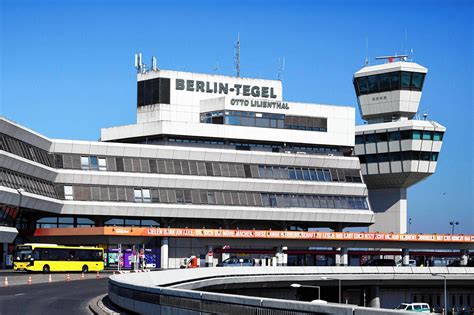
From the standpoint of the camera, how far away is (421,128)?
131625 millimetres

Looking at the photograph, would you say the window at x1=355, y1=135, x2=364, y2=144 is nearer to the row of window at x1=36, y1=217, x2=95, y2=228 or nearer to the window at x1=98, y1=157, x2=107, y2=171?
the window at x1=98, y1=157, x2=107, y2=171

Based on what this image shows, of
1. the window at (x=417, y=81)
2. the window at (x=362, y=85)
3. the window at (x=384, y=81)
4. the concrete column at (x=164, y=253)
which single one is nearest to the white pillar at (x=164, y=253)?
the concrete column at (x=164, y=253)

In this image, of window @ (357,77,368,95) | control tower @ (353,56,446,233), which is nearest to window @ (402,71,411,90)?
control tower @ (353,56,446,233)

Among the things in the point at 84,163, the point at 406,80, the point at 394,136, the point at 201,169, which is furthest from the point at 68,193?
the point at 406,80

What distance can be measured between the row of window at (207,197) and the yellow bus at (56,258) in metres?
13.7

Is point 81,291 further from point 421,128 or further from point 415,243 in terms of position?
point 421,128

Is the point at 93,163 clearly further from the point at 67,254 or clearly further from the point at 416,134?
the point at 416,134

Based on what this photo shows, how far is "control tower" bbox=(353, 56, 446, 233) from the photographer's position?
433 ft

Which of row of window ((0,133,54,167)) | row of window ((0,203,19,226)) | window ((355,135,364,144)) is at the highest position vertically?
window ((355,135,364,144))

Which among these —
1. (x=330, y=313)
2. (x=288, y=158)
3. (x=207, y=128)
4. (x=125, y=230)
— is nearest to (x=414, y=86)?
(x=288, y=158)

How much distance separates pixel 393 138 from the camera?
13300 cm

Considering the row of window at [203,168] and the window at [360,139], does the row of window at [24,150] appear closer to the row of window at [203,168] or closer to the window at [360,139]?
the row of window at [203,168]

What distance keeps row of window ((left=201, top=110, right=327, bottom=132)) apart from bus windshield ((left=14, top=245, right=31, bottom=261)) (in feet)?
120

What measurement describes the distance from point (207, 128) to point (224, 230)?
14143mm
